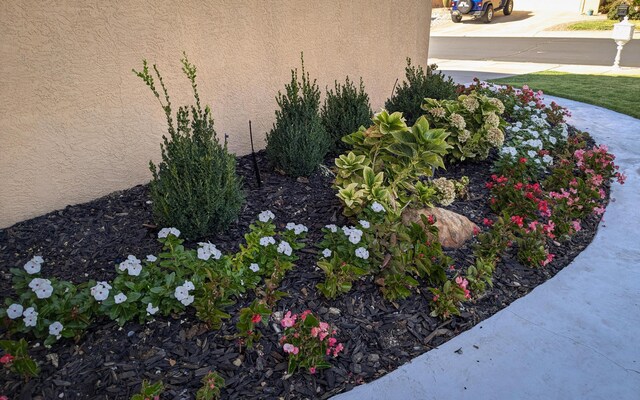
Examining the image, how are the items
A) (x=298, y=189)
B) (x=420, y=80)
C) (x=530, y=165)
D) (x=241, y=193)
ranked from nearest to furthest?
(x=241, y=193) → (x=298, y=189) → (x=530, y=165) → (x=420, y=80)

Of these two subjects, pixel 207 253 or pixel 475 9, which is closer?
pixel 207 253

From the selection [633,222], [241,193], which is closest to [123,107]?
[241,193]

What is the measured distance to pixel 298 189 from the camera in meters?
3.98

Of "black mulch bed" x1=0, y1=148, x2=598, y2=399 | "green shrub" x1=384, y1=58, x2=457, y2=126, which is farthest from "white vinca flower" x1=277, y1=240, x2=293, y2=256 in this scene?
"green shrub" x1=384, y1=58, x2=457, y2=126

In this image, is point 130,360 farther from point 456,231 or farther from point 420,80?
point 420,80

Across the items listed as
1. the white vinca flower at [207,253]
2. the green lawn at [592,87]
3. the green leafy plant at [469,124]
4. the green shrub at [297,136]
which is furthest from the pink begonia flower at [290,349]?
the green lawn at [592,87]

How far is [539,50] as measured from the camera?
644 inches

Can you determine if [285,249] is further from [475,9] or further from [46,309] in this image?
[475,9]

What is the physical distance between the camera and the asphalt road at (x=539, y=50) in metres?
13.9

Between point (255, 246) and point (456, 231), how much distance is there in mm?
1579

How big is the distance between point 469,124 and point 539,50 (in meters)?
13.8

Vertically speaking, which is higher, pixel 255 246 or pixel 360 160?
pixel 360 160

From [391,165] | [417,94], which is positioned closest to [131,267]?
[391,165]

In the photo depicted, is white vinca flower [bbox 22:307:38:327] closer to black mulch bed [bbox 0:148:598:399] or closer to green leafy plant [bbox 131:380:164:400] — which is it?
black mulch bed [bbox 0:148:598:399]
